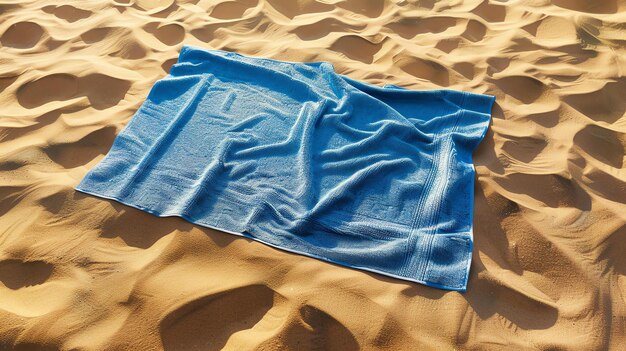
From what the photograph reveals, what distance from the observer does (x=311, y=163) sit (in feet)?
7.89

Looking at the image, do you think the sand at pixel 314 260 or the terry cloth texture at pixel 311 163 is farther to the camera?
the terry cloth texture at pixel 311 163

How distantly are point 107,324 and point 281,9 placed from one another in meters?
2.63

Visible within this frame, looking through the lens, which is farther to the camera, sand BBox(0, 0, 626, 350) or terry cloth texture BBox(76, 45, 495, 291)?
terry cloth texture BBox(76, 45, 495, 291)

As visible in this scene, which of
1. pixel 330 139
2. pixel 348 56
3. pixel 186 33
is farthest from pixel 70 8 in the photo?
pixel 330 139

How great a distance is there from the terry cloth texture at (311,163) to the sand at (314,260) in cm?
9

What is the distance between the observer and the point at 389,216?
2186mm

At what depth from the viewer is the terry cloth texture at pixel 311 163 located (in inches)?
82.1

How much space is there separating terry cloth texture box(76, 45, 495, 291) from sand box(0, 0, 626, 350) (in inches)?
3.5

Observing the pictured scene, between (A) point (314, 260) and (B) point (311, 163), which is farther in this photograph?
(B) point (311, 163)

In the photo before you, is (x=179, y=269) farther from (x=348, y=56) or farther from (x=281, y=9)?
(x=281, y=9)

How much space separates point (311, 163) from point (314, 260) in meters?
0.56

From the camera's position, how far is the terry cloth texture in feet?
6.84

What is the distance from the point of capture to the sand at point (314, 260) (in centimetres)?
177

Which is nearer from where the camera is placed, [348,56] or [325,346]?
[325,346]
